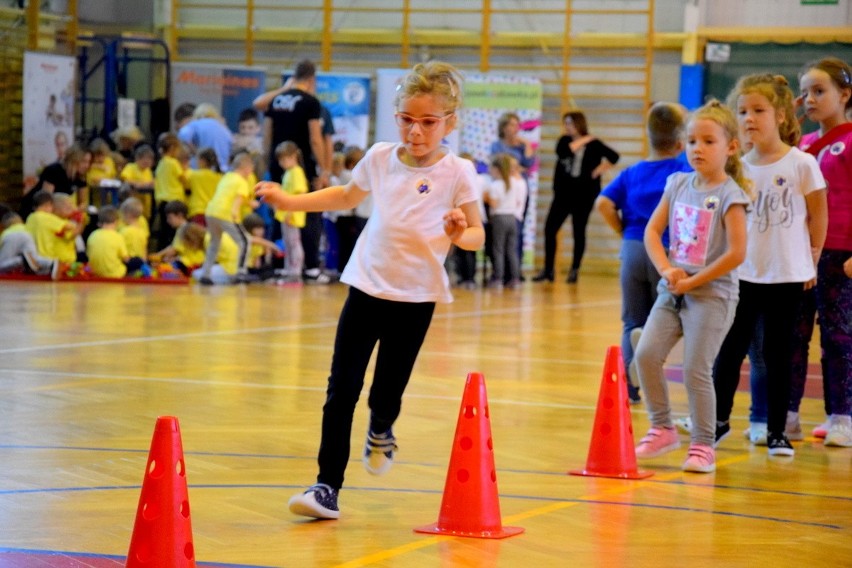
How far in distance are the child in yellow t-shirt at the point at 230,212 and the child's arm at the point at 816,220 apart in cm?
773

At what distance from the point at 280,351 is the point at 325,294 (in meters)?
4.15

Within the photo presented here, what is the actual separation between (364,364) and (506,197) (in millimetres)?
9990

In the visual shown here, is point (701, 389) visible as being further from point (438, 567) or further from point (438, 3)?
point (438, 3)

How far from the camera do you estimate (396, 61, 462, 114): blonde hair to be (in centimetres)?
350

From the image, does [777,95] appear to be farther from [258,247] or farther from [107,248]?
[258,247]

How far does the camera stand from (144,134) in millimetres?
15859

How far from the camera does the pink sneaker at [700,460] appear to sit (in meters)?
4.19

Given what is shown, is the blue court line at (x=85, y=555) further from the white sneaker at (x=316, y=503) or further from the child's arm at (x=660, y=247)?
the child's arm at (x=660, y=247)

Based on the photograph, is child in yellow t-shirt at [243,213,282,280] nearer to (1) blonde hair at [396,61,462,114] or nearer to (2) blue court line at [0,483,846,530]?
(2) blue court line at [0,483,846,530]

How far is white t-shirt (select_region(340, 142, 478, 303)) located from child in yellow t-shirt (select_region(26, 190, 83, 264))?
897cm

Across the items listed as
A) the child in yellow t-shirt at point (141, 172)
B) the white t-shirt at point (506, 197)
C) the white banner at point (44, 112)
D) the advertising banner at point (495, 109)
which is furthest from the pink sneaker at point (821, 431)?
the white banner at point (44, 112)

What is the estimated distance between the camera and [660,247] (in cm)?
439

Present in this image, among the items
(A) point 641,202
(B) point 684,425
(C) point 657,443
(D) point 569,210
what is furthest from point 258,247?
(C) point 657,443

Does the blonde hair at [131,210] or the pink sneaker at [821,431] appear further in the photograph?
the blonde hair at [131,210]
